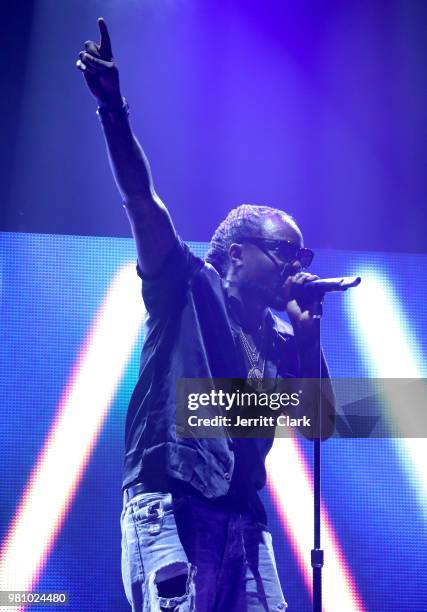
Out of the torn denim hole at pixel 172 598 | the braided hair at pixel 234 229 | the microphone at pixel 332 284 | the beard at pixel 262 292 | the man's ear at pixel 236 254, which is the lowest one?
the torn denim hole at pixel 172 598

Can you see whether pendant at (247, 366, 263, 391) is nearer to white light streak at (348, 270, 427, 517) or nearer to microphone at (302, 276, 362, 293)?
microphone at (302, 276, 362, 293)

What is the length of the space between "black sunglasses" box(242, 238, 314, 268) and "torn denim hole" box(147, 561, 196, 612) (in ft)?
3.71

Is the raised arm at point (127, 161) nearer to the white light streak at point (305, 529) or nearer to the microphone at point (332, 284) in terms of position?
the microphone at point (332, 284)

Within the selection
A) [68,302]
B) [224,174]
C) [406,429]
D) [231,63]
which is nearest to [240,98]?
[231,63]

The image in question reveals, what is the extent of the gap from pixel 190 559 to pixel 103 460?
0.51m

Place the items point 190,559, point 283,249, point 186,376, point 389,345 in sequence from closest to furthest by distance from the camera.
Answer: point 190,559
point 186,376
point 283,249
point 389,345

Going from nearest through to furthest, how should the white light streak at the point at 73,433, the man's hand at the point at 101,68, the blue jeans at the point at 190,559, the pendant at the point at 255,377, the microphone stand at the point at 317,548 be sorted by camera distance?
the man's hand at the point at 101,68 → the blue jeans at the point at 190,559 → the microphone stand at the point at 317,548 → the white light streak at the point at 73,433 → the pendant at the point at 255,377

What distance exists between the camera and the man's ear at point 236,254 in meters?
2.73

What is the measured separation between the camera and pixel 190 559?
2.29 metres

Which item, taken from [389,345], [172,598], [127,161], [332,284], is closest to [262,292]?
[332,284]

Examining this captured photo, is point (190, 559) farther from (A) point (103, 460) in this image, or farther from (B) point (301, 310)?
(B) point (301, 310)

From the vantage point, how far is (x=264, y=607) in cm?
238

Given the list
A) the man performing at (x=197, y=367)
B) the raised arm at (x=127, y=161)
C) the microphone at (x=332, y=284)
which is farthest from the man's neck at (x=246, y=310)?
the raised arm at (x=127, y=161)

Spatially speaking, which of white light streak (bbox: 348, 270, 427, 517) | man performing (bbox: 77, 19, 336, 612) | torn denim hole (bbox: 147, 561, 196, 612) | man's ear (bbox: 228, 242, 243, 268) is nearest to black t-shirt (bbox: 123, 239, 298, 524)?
man performing (bbox: 77, 19, 336, 612)
